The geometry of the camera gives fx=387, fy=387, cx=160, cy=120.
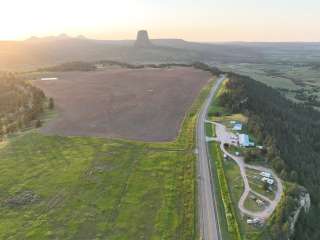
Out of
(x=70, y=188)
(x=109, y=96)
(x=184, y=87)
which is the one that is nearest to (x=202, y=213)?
(x=70, y=188)

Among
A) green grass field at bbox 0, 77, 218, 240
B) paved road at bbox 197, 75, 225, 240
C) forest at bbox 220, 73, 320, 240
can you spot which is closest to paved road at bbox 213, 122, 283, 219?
forest at bbox 220, 73, 320, 240

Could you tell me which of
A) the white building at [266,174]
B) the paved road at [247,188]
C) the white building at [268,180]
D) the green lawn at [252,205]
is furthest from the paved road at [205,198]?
the white building at [266,174]

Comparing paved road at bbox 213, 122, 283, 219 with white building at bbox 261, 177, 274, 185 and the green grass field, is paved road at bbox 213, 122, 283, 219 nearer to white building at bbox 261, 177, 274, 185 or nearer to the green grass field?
white building at bbox 261, 177, 274, 185

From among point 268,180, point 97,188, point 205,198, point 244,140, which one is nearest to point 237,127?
point 244,140

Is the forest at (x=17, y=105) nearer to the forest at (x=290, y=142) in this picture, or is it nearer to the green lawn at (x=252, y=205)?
the forest at (x=290, y=142)

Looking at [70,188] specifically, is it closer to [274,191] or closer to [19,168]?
[19,168]

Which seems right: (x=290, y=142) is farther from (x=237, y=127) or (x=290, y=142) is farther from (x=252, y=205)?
(x=252, y=205)
